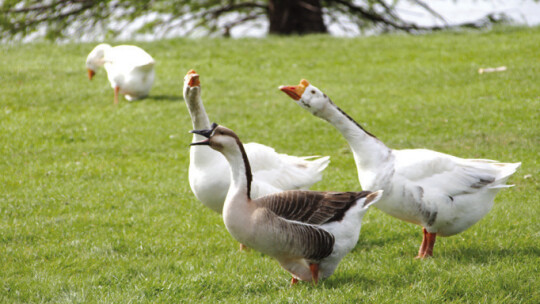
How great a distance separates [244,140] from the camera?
11.8m

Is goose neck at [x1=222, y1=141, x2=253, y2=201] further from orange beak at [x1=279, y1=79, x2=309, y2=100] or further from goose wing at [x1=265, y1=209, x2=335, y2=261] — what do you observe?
orange beak at [x1=279, y1=79, x2=309, y2=100]

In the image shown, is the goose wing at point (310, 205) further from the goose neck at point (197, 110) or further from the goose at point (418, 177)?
the goose neck at point (197, 110)

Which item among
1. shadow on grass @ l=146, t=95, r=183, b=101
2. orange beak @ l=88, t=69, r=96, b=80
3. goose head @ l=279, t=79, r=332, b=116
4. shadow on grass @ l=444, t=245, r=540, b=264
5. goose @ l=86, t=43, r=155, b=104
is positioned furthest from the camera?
orange beak @ l=88, t=69, r=96, b=80

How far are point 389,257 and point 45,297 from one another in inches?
128

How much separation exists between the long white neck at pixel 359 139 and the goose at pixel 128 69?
8.80m

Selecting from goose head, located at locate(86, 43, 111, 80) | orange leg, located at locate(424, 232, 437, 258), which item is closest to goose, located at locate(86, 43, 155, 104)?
goose head, located at locate(86, 43, 111, 80)

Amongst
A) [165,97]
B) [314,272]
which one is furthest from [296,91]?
[165,97]

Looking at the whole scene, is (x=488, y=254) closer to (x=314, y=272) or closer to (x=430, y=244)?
(x=430, y=244)

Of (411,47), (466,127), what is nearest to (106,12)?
(411,47)

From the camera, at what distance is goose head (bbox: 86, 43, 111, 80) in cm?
1478

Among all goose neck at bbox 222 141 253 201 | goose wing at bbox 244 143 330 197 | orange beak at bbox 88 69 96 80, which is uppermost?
goose neck at bbox 222 141 253 201

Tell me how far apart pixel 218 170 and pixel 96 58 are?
9451 millimetres

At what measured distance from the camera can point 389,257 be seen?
20.8 feet

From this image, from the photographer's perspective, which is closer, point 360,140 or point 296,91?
point 296,91
